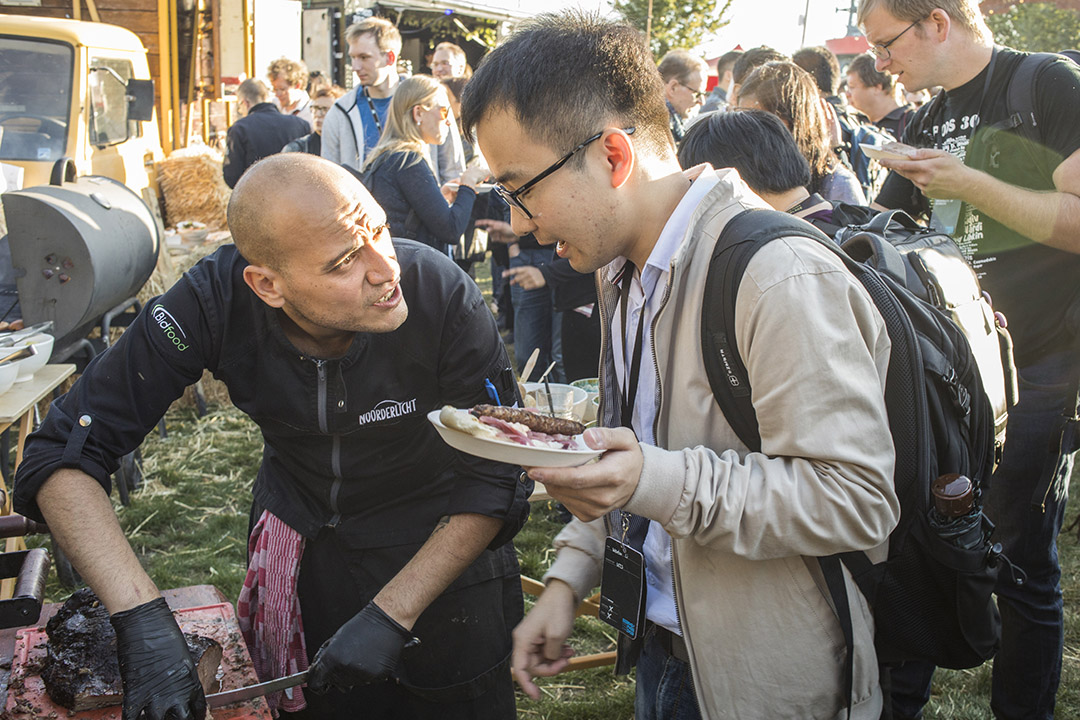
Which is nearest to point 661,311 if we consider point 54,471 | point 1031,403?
point 54,471

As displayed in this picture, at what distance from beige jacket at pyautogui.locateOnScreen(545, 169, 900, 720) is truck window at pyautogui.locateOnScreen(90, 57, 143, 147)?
687cm

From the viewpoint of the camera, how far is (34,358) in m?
4.00

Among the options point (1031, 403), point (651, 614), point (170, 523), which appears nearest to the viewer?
point (651, 614)

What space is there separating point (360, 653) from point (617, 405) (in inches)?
33.8

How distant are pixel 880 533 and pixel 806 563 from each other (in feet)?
0.52

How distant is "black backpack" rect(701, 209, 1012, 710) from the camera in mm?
1516

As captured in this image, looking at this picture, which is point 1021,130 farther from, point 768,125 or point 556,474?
point 556,474

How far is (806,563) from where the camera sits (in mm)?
1578

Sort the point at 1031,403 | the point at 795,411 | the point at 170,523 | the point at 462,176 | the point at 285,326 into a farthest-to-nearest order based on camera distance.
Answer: the point at 462,176, the point at 170,523, the point at 1031,403, the point at 285,326, the point at 795,411

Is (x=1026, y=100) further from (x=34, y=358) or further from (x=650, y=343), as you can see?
(x=34, y=358)

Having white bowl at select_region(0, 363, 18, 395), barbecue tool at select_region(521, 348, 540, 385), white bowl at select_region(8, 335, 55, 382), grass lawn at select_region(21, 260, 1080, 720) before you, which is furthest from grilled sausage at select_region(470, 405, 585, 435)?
white bowl at select_region(8, 335, 55, 382)

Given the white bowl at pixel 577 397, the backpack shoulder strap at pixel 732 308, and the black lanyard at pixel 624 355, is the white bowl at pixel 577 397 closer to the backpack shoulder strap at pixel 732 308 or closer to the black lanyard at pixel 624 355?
the black lanyard at pixel 624 355

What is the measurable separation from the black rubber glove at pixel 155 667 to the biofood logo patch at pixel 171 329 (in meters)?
0.63

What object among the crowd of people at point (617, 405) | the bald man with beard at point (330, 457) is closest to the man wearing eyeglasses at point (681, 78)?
the crowd of people at point (617, 405)
